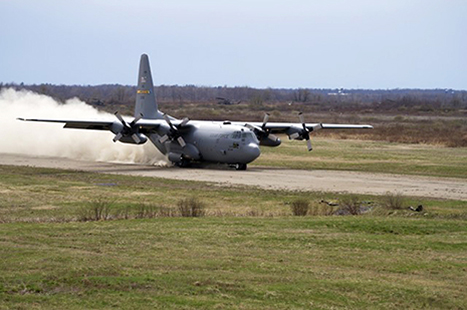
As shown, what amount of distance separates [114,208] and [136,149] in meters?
26.8

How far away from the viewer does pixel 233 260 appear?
18.3 m

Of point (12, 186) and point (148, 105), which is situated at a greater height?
point (148, 105)

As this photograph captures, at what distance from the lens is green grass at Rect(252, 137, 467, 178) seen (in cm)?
5212

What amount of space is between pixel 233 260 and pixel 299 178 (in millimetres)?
26934

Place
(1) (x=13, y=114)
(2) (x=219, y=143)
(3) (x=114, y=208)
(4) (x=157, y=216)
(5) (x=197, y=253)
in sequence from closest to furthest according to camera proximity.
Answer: (5) (x=197, y=253)
(4) (x=157, y=216)
(3) (x=114, y=208)
(2) (x=219, y=143)
(1) (x=13, y=114)

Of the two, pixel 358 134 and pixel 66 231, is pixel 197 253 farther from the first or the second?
pixel 358 134

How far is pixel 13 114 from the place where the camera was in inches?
2662

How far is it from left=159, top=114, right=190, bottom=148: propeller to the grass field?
2104 cm

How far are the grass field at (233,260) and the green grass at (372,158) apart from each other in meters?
21.3

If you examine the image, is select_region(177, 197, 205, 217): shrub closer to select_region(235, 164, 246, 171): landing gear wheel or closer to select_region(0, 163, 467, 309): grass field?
select_region(0, 163, 467, 309): grass field

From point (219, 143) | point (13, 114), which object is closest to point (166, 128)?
point (219, 143)

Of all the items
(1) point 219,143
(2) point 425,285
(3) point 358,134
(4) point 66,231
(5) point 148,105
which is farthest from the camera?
A: (3) point 358,134

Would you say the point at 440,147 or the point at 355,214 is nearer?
the point at 355,214

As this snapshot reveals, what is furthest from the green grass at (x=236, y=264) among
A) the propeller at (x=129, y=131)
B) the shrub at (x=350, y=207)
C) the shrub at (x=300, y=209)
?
the propeller at (x=129, y=131)
